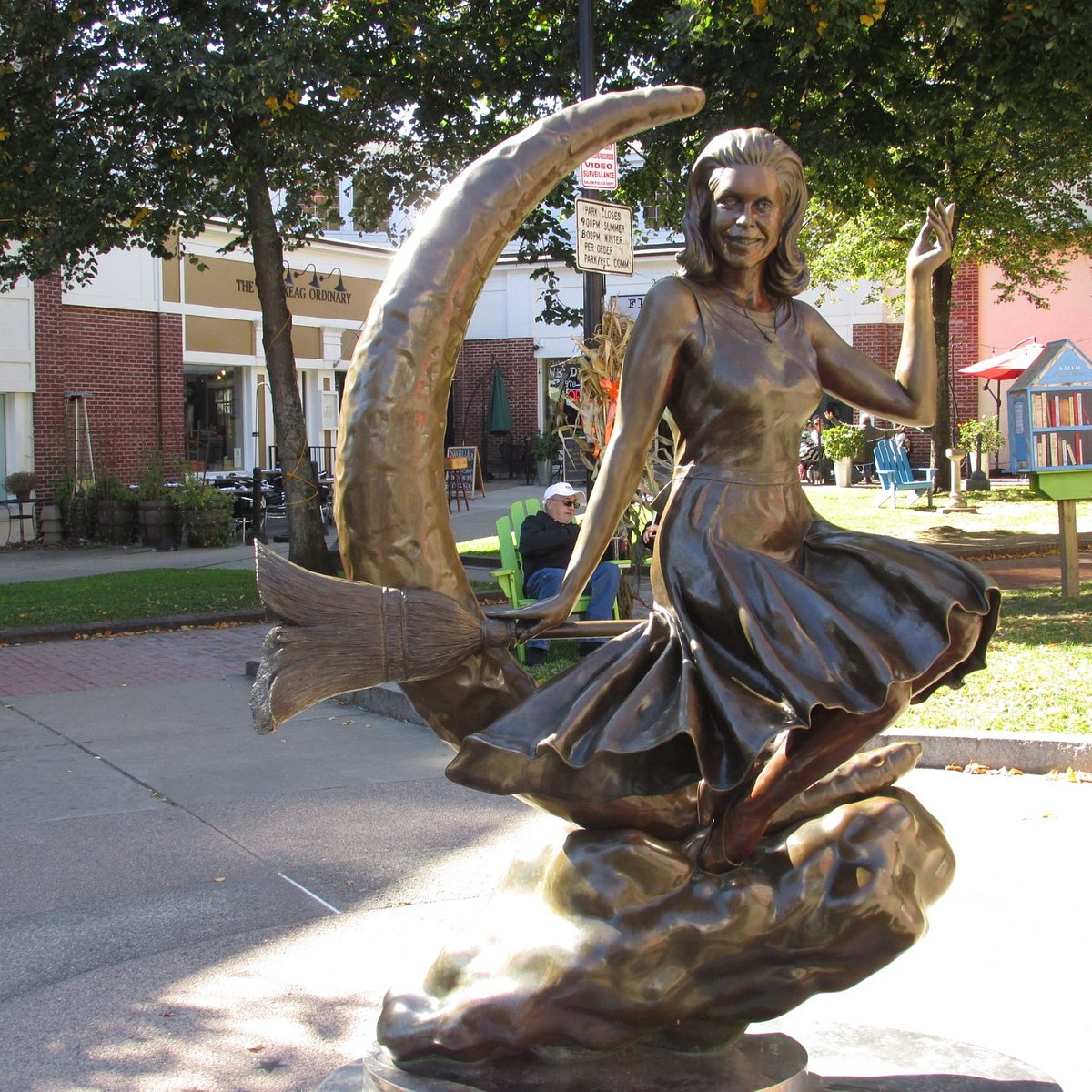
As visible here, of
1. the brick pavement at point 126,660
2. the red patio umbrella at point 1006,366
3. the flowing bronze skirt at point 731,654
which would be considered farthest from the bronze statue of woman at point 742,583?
the red patio umbrella at point 1006,366

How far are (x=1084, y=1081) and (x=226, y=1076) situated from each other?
235 centimetres

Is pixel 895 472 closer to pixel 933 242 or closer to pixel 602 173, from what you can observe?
pixel 602 173

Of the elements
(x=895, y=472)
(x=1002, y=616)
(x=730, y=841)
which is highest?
(x=895, y=472)

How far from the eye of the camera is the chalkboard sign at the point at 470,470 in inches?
1033

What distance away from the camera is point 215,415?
83.1ft

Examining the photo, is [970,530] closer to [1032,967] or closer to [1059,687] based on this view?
[1059,687]

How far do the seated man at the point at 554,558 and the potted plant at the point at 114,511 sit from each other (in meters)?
11.8

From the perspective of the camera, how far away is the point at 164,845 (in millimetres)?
5617

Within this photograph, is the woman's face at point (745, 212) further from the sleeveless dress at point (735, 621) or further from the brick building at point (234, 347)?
the brick building at point (234, 347)

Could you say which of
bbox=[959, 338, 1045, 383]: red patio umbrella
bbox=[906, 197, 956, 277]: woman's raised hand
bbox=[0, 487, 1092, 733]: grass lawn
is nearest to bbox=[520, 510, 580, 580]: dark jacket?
bbox=[0, 487, 1092, 733]: grass lawn

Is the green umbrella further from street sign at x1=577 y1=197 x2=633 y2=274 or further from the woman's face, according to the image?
the woman's face

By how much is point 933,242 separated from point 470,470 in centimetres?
2435

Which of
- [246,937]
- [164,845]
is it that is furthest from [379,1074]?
[164,845]

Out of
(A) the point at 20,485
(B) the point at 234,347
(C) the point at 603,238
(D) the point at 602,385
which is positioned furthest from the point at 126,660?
(B) the point at 234,347
